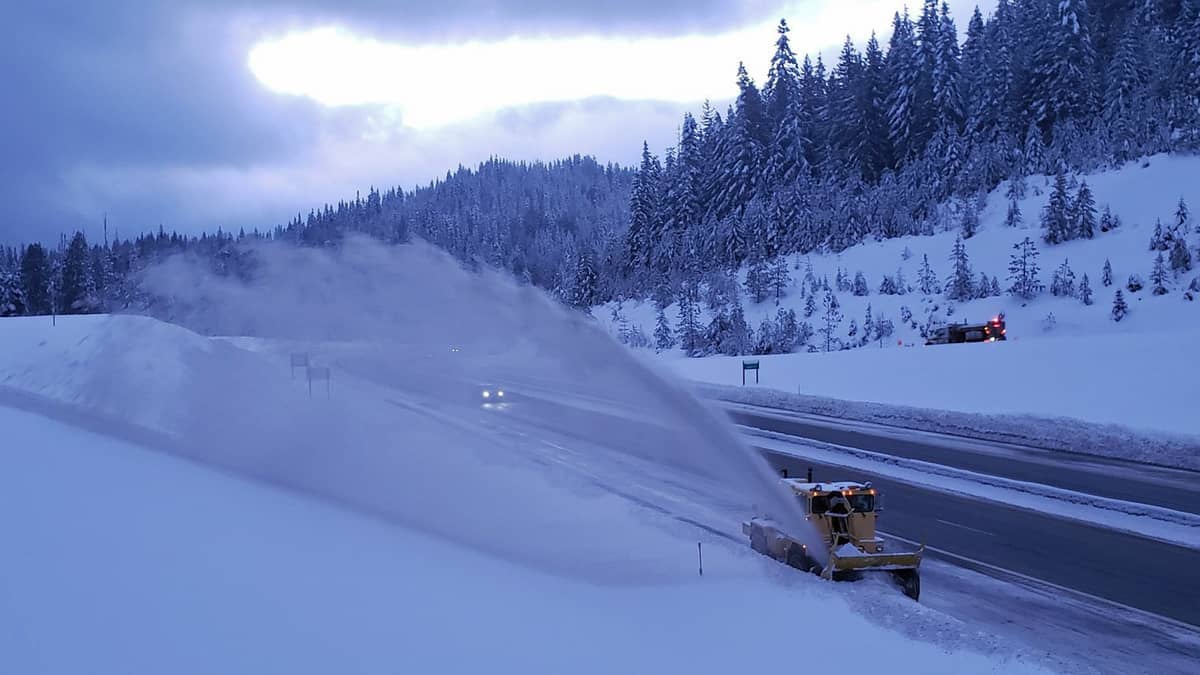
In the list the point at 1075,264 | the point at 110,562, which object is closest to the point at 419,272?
the point at 110,562

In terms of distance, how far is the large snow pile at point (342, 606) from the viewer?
7930mm

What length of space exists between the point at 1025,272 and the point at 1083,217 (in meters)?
5.86

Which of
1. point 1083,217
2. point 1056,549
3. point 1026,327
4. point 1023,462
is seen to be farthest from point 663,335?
point 1056,549

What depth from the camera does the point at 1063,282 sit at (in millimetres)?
43844

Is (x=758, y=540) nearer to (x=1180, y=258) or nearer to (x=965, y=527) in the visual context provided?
(x=965, y=527)

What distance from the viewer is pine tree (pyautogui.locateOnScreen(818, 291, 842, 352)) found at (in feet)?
165

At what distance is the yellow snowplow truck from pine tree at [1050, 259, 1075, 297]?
36.9 meters

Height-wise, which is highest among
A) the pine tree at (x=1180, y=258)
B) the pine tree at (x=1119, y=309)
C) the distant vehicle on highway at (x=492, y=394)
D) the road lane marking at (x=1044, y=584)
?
the pine tree at (x=1180, y=258)

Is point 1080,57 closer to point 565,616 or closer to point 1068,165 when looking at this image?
point 1068,165

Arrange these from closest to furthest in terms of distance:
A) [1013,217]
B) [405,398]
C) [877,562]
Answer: [877,562] < [405,398] < [1013,217]

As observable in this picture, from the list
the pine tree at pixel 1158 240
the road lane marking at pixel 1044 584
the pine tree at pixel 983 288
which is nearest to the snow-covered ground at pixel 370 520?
the road lane marking at pixel 1044 584

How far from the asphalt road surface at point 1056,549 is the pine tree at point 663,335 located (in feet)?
143

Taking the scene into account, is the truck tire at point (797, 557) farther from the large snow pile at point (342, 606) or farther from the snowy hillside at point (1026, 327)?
the snowy hillside at point (1026, 327)

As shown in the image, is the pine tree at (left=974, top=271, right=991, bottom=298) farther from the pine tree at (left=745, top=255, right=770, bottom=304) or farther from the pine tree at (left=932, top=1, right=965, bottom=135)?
the pine tree at (left=932, top=1, right=965, bottom=135)
